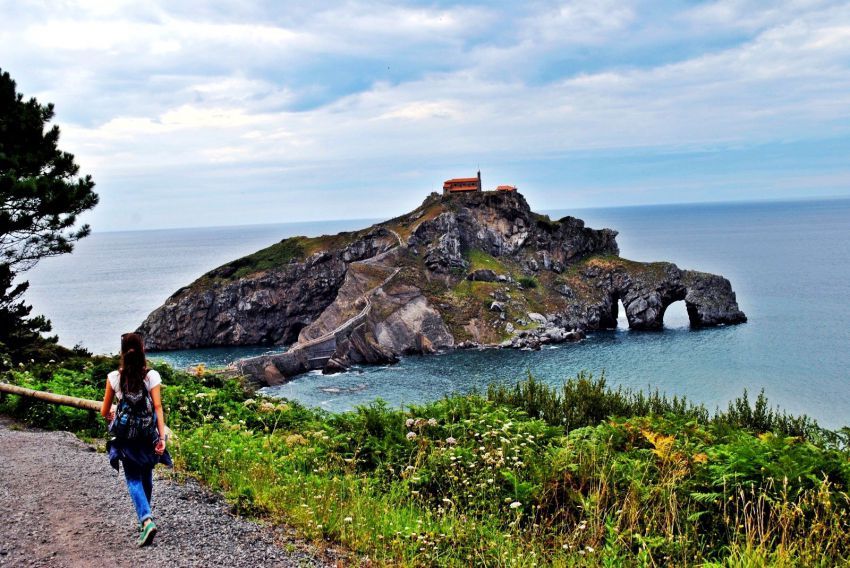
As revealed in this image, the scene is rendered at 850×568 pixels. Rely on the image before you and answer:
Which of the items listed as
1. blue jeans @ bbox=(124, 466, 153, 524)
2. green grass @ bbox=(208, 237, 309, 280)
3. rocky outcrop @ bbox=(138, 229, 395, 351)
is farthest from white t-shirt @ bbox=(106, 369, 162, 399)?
green grass @ bbox=(208, 237, 309, 280)

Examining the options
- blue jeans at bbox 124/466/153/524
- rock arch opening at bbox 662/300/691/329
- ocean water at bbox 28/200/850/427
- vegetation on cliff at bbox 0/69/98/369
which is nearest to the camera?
blue jeans at bbox 124/466/153/524

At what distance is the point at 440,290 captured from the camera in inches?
3516

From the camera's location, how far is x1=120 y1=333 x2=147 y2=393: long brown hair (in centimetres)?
664

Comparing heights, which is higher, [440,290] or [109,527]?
[440,290]

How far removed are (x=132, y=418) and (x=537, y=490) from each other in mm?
4979

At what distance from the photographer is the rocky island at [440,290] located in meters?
81.3

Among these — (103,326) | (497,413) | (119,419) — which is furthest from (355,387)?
(103,326)

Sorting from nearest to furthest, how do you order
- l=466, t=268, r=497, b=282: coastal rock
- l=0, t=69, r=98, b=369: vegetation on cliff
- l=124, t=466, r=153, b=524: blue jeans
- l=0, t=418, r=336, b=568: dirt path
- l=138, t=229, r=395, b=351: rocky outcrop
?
l=0, t=418, r=336, b=568: dirt path < l=124, t=466, r=153, b=524: blue jeans < l=0, t=69, r=98, b=369: vegetation on cliff < l=466, t=268, r=497, b=282: coastal rock < l=138, t=229, r=395, b=351: rocky outcrop

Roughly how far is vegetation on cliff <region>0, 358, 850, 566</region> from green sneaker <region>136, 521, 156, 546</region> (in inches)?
46.5

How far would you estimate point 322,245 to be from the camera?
102250 mm

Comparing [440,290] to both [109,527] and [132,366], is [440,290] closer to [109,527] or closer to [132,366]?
[109,527]

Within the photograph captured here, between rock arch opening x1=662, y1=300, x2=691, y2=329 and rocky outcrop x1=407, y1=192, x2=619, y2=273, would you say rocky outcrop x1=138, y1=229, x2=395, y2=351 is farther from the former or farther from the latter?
rock arch opening x1=662, y1=300, x2=691, y2=329

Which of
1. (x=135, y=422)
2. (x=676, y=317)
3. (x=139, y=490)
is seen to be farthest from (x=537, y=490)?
(x=676, y=317)

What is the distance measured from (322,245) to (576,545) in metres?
98.3
